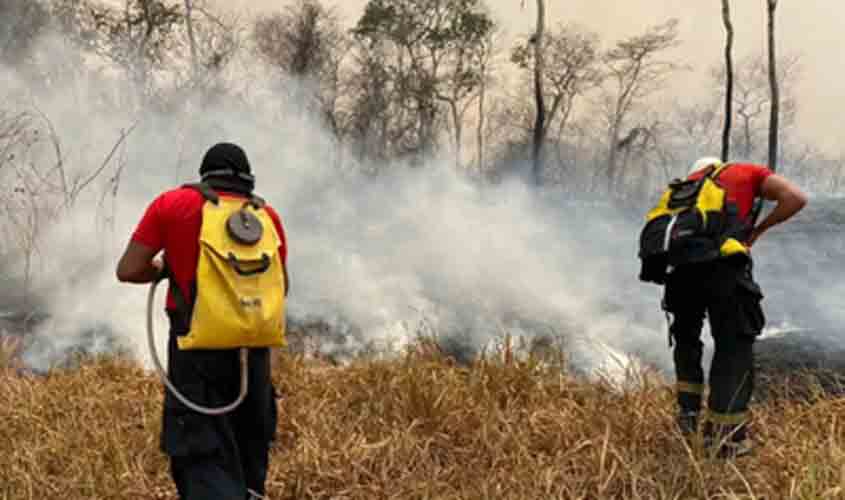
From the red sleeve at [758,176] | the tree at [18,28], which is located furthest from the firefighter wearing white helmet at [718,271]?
the tree at [18,28]

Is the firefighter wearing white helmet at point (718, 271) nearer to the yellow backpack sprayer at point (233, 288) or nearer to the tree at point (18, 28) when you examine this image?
the yellow backpack sprayer at point (233, 288)

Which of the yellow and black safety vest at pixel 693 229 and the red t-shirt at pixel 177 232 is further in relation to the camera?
the yellow and black safety vest at pixel 693 229

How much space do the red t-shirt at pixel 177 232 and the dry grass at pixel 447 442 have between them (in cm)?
143

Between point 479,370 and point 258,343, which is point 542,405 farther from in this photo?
point 258,343

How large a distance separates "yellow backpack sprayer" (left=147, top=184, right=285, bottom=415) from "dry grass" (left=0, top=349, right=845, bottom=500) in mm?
1152

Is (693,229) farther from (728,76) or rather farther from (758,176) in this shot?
(728,76)

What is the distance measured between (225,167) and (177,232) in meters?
0.33

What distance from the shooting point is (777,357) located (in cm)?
625

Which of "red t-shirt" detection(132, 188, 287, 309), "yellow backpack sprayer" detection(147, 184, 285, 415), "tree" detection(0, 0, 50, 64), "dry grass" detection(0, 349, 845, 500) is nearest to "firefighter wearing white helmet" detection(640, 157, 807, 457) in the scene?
"dry grass" detection(0, 349, 845, 500)

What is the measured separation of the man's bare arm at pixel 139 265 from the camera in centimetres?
241

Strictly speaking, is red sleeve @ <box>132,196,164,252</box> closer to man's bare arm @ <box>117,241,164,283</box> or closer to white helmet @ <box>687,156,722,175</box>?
man's bare arm @ <box>117,241,164,283</box>

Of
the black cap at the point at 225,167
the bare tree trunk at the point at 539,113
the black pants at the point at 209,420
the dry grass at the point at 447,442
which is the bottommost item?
the dry grass at the point at 447,442

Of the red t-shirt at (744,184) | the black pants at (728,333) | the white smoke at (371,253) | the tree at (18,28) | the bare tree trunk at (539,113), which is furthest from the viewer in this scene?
the bare tree trunk at (539,113)

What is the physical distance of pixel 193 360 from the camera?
2.42m
